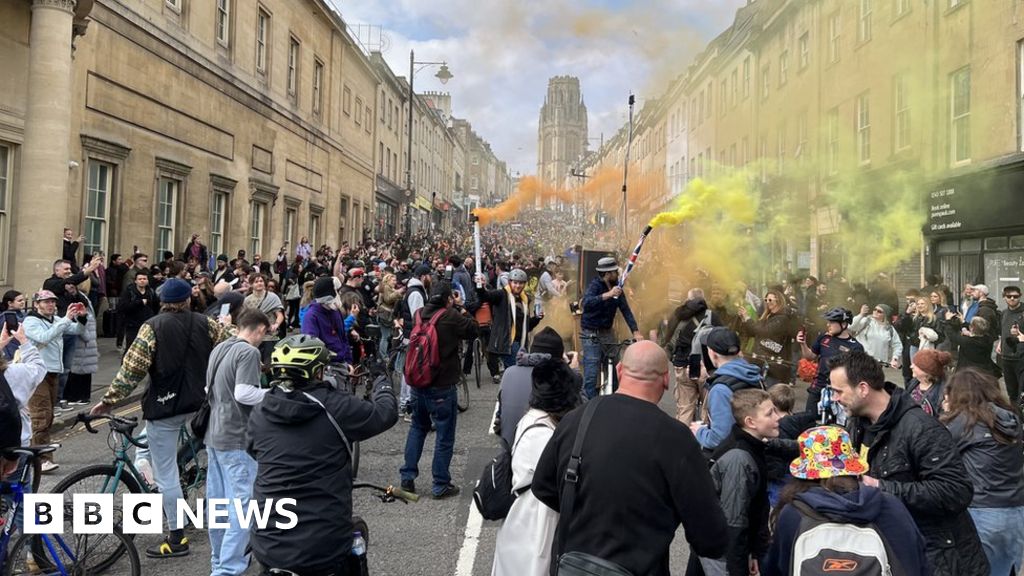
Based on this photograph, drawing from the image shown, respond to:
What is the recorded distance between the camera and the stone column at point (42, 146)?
1172 cm

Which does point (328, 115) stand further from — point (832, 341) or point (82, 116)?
point (832, 341)

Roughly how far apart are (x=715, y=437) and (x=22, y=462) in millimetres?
4253

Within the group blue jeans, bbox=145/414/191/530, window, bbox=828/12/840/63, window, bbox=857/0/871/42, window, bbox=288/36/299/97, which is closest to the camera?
blue jeans, bbox=145/414/191/530

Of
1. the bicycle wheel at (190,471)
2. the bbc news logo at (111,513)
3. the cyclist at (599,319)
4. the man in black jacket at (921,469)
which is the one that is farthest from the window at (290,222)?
the man in black jacket at (921,469)

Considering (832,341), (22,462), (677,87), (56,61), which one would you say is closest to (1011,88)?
(832,341)

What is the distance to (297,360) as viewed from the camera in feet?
10.1

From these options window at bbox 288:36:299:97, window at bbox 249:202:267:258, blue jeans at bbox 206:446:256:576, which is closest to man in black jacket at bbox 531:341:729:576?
blue jeans at bbox 206:446:256:576

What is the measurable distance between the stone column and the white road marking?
1049 cm

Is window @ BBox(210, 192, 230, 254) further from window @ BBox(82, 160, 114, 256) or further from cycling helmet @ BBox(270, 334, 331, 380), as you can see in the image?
cycling helmet @ BBox(270, 334, 331, 380)

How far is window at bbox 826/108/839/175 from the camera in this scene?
1892 cm

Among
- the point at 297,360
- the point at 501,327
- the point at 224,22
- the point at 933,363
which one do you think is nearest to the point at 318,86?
the point at 224,22

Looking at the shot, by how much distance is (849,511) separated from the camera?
235 centimetres

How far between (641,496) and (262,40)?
24075 mm

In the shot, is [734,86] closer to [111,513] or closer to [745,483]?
[745,483]
